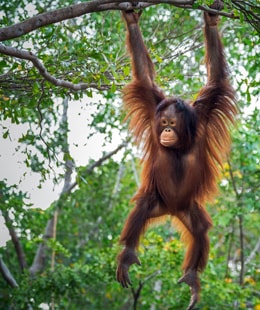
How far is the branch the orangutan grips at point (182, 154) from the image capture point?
5.45 metres

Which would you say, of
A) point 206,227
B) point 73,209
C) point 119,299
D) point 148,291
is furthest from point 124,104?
point 119,299

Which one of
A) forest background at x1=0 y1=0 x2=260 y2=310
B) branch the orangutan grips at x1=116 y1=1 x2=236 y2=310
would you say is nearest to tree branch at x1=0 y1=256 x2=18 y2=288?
forest background at x1=0 y1=0 x2=260 y2=310

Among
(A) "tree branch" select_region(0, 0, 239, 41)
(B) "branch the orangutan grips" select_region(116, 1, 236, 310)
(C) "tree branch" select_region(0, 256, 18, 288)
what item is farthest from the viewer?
(C) "tree branch" select_region(0, 256, 18, 288)

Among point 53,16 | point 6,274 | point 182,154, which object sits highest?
point 53,16

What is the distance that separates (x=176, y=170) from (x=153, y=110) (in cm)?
56

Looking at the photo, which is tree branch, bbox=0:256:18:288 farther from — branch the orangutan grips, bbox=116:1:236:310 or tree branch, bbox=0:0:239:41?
tree branch, bbox=0:0:239:41

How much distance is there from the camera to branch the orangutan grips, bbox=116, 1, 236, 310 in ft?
17.9

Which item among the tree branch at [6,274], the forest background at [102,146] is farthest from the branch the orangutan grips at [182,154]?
the tree branch at [6,274]

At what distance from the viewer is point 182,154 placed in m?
5.75

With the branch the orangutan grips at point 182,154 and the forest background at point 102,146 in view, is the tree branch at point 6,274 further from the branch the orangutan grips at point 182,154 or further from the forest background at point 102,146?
the branch the orangutan grips at point 182,154

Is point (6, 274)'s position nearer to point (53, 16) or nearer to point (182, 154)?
point (182, 154)

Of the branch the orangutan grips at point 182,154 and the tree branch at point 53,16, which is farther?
the branch the orangutan grips at point 182,154

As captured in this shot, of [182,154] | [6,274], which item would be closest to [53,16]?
[182,154]

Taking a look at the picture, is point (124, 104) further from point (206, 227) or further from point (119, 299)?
point (119, 299)
